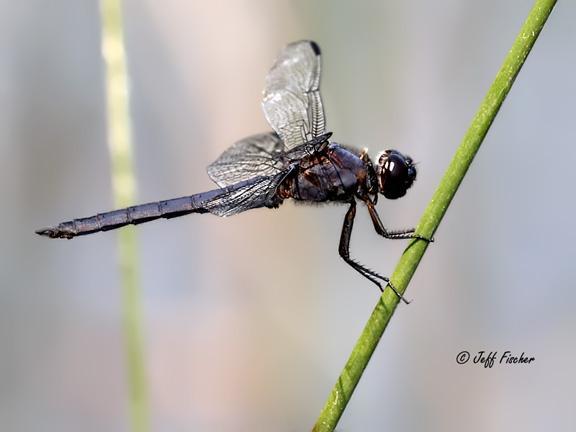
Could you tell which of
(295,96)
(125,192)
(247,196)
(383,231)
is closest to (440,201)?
(125,192)

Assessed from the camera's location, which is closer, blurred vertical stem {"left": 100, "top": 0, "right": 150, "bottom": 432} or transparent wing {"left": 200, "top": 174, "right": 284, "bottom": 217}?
blurred vertical stem {"left": 100, "top": 0, "right": 150, "bottom": 432}

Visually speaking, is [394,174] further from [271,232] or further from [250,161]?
[271,232]

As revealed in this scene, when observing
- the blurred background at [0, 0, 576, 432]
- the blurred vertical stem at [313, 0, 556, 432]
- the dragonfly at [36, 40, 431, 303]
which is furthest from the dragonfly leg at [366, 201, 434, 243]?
the blurred background at [0, 0, 576, 432]

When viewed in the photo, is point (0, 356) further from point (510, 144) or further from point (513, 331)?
point (510, 144)

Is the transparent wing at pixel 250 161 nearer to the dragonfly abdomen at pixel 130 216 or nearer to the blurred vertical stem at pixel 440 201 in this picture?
the dragonfly abdomen at pixel 130 216

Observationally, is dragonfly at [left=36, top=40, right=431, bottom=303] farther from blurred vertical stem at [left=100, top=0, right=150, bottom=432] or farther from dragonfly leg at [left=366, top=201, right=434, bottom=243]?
blurred vertical stem at [left=100, top=0, right=150, bottom=432]

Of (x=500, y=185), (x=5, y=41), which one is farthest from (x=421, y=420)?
(x=5, y=41)
